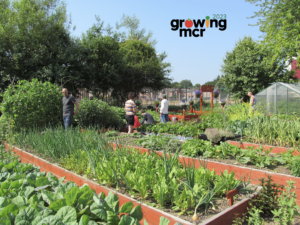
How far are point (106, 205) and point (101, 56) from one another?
16.1m

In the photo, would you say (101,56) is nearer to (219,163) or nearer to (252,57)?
(252,57)

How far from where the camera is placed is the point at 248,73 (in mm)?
19672

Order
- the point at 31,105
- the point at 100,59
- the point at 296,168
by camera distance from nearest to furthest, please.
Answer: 1. the point at 296,168
2. the point at 31,105
3. the point at 100,59

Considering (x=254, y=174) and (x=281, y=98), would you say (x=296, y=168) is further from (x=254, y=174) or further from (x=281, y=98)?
(x=281, y=98)

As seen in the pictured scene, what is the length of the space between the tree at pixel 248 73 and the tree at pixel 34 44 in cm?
1398

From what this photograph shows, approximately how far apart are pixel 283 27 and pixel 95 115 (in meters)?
9.77

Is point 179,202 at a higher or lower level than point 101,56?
lower

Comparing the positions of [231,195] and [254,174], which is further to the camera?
[254,174]

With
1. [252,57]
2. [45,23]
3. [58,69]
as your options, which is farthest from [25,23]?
[252,57]

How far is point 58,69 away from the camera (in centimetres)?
1328

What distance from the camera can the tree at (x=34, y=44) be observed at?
12.4m

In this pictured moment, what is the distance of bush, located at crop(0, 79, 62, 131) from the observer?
19.5 ft

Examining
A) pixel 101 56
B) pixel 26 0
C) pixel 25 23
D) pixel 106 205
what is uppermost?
pixel 26 0

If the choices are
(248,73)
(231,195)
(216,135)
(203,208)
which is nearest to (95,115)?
(216,135)
